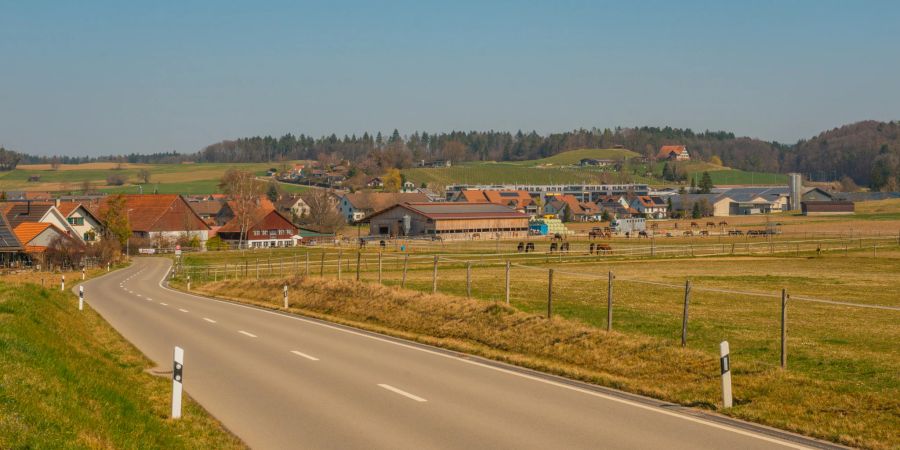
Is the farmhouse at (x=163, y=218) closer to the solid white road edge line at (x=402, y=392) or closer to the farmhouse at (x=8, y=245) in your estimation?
the farmhouse at (x=8, y=245)

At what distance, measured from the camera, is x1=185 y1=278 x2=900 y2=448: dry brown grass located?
1291cm

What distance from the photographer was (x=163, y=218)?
11831 centimetres

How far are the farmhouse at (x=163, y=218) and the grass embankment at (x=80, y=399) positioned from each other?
97.6 meters

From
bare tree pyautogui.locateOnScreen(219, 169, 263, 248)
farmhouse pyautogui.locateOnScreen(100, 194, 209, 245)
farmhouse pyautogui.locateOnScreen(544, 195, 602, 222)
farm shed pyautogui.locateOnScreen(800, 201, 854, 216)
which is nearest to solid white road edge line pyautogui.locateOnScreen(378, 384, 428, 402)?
bare tree pyautogui.locateOnScreen(219, 169, 263, 248)

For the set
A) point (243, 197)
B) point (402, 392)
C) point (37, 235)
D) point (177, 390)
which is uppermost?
point (243, 197)

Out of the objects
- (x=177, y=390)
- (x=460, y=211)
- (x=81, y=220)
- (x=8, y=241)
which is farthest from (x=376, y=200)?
(x=177, y=390)

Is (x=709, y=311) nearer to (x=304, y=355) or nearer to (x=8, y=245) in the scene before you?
(x=304, y=355)

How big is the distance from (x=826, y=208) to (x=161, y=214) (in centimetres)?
12570

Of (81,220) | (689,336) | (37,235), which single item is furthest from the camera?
(81,220)

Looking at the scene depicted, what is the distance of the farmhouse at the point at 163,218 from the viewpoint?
381ft

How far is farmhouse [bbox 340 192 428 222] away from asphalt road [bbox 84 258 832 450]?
497ft

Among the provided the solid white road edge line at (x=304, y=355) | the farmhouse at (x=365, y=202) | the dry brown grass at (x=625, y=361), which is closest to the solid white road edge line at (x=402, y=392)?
the dry brown grass at (x=625, y=361)

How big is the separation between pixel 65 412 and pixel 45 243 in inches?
3103

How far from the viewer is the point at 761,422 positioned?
42.9 ft
